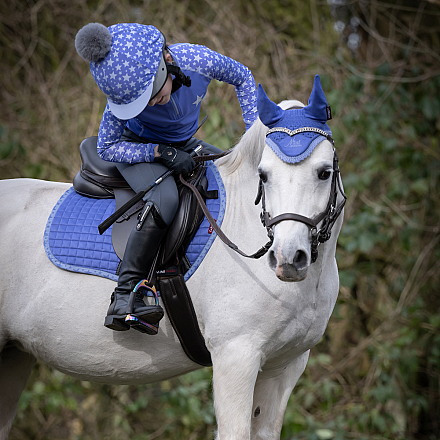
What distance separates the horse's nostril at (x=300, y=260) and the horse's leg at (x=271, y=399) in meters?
0.76

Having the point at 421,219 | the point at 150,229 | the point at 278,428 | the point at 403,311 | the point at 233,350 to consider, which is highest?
the point at 150,229

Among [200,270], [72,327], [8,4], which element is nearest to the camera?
[200,270]

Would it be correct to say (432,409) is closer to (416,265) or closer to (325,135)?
(416,265)

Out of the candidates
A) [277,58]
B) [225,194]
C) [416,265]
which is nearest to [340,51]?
[277,58]

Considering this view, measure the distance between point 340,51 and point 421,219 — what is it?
1786 mm

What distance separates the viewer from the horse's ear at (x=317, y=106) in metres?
1.64

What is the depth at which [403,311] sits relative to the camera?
430 centimetres

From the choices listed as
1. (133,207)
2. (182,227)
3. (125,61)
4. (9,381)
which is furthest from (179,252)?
(9,381)

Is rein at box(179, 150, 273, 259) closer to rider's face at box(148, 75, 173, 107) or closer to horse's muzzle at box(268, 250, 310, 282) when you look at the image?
horse's muzzle at box(268, 250, 310, 282)

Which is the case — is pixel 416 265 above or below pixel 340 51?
below

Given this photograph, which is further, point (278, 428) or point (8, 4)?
point (8, 4)

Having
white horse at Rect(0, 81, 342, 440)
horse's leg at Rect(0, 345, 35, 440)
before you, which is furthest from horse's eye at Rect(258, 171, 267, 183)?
horse's leg at Rect(0, 345, 35, 440)

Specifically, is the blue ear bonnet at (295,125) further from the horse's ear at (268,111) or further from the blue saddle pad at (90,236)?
the blue saddle pad at (90,236)

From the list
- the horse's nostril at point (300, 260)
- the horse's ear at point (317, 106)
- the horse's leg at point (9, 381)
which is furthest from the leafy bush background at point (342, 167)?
the horse's nostril at point (300, 260)
